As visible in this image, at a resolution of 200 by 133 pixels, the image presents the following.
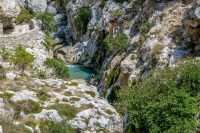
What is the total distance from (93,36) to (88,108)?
63.4 meters

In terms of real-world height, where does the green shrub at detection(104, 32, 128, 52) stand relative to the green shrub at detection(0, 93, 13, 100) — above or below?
below

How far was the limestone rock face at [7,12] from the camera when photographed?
92.2 m

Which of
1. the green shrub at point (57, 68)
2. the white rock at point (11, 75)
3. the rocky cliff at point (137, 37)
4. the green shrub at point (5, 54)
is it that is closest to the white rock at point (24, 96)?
the white rock at point (11, 75)

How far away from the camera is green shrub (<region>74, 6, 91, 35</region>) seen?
407 ft

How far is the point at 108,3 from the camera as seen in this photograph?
364 feet

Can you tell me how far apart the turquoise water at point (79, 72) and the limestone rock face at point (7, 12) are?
1995cm

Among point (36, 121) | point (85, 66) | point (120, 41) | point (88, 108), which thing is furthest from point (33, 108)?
point (85, 66)

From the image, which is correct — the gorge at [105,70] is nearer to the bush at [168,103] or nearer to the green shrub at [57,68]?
the bush at [168,103]

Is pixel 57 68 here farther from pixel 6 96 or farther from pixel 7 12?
pixel 6 96

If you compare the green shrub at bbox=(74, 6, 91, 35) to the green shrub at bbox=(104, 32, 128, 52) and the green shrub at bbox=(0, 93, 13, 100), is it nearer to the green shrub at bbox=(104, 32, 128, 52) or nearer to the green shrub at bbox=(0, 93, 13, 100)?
the green shrub at bbox=(104, 32, 128, 52)

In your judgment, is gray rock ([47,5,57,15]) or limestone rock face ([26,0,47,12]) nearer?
limestone rock face ([26,0,47,12])

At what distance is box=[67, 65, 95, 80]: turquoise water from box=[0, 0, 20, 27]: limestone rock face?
19949 mm

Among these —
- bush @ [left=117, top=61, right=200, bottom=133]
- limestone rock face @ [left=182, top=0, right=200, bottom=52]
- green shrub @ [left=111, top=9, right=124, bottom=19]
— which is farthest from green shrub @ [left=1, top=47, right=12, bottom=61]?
bush @ [left=117, top=61, right=200, bottom=133]

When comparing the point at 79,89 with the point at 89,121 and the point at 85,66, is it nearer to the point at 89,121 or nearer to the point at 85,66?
the point at 89,121
